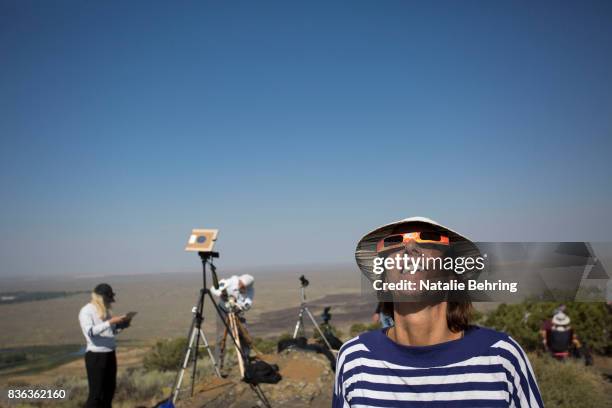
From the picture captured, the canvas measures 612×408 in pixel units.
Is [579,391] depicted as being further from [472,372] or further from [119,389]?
[119,389]

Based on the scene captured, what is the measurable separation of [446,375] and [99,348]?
5.20 meters

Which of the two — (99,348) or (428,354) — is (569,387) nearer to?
(428,354)

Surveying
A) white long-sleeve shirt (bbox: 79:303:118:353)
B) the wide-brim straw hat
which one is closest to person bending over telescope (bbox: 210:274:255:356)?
white long-sleeve shirt (bbox: 79:303:118:353)

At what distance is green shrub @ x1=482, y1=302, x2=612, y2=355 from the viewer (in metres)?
11.1

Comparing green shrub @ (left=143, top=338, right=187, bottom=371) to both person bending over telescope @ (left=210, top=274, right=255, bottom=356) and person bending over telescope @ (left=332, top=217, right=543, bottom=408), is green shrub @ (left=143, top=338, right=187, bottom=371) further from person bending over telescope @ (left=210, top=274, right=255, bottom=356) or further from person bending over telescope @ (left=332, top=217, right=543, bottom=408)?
person bending over telescope @ (left=332, top=217, right=543, bottom=408)

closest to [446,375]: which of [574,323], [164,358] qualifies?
[574,323]

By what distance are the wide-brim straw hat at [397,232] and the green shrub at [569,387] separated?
21.6 ft

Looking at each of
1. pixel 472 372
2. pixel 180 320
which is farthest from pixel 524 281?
pixel 180 320

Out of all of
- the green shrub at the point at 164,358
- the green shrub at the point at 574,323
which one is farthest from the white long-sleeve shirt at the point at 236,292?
the green shrub at the point at 574,323

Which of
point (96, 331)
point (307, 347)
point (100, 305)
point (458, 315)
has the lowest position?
point (307, 347)

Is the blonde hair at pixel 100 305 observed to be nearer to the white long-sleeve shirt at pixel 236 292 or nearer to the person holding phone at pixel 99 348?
the person holding phone at pixel 99 348

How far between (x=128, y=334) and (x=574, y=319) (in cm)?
3101

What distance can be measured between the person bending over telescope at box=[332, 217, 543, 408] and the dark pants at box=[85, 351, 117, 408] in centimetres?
478

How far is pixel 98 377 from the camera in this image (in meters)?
5.18
